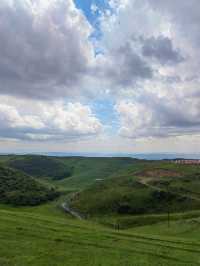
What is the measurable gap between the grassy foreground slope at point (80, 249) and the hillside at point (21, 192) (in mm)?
115162

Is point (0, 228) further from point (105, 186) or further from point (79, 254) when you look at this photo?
point (105, 186)

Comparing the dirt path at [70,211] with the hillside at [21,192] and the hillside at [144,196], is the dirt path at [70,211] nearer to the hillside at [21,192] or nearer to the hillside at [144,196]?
the hillside at [144,196]

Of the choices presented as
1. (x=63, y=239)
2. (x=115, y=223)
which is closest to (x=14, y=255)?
(x=63, y=239)

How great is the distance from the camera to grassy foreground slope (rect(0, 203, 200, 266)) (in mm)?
31031

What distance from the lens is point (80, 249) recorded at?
35562 mm

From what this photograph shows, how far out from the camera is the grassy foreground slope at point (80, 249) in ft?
102

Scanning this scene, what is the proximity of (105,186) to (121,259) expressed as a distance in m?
131

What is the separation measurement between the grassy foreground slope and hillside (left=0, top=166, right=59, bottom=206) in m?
A: 115

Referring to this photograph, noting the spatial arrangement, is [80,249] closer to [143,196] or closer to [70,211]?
[70,211]

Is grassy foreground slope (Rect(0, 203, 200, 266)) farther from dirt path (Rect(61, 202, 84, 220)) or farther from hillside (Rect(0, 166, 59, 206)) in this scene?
hillside (Rect(0, 166, 59, 206))

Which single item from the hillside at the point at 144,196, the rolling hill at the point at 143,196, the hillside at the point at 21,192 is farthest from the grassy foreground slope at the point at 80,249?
the hillside at the point at 21,192

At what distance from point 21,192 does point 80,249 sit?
454ft

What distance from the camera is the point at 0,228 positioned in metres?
42.8

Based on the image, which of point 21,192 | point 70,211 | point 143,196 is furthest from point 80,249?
point 21,192
